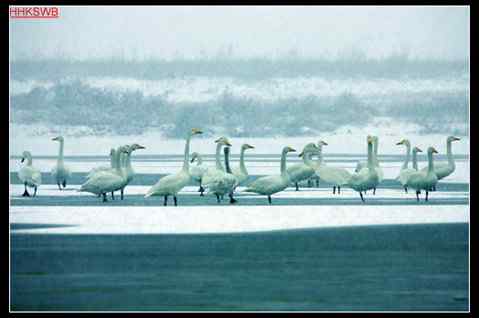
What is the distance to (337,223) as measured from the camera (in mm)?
17234

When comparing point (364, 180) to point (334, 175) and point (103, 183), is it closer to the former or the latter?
point (334, 175)

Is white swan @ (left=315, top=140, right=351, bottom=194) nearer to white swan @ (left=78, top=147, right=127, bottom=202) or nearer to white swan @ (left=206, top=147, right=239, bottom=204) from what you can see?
white swan @ (left=206, top=147, right=239, bottom=204)

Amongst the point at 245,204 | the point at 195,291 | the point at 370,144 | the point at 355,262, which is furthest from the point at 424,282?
the point at 370,144

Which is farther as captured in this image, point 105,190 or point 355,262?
point 105,190

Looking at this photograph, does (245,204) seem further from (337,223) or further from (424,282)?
(424,282)

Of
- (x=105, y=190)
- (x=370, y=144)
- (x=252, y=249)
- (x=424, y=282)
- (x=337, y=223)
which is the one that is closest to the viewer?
(x=424, y=282)

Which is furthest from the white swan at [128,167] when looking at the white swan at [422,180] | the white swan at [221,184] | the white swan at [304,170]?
the white swan at [422,180]

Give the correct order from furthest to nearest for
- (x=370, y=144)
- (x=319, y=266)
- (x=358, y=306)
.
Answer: (x=370, y=144) < (x=319, y=266) < (x=358, y=306)

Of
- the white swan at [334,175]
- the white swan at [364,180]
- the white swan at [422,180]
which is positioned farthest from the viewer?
the white swan at [334,175]

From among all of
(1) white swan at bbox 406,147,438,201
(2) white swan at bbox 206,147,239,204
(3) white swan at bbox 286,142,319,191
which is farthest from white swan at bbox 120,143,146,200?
(1) white swan at bbox 406,147,438,201

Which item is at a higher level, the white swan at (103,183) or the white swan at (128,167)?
the white swan at (128,167)

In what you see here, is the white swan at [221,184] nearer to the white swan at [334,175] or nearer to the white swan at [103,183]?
the white swan at [103,183]

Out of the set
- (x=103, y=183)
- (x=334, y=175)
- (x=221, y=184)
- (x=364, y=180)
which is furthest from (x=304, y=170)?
(x=103, y=183)
